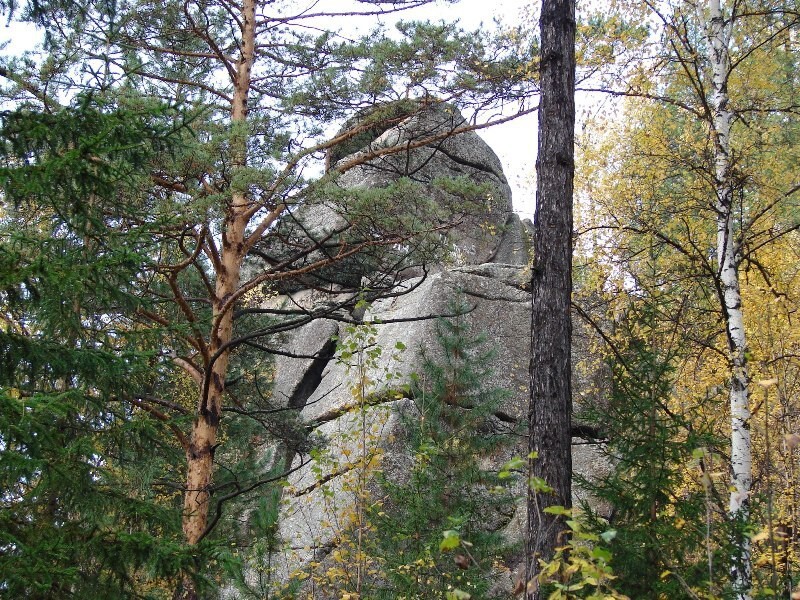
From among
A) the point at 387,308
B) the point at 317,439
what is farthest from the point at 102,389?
the point at 387,308

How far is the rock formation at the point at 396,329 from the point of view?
407 inches

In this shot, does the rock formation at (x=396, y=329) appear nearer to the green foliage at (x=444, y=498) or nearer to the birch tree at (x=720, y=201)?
the green foliage at (x=444, y=498)

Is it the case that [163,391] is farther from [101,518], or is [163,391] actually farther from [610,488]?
[610,488]

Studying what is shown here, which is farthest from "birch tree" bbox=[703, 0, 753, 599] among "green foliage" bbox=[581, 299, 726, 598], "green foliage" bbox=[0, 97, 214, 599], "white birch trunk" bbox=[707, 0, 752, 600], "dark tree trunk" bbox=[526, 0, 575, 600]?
"green foliage" bbox=[0, 97, 214, 599]

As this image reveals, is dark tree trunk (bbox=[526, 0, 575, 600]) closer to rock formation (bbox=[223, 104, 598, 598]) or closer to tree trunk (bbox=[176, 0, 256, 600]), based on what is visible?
rock formation (bbox=[223, 104, 598, 598])

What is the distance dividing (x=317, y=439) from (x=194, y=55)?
17.3ft

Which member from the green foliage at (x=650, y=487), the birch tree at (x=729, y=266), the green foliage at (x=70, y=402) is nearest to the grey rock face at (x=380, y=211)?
the birch tree at (x=729, y=266)

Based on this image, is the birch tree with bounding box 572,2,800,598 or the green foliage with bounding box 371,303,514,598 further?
the green foliage with bounding box 371,303,514,598

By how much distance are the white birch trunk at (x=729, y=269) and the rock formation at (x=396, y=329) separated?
299 centimetres

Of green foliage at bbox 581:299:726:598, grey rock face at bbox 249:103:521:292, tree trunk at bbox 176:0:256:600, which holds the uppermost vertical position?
grey rock face at bbox 249:103:521:292

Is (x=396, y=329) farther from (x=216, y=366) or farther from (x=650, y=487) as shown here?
(x=650, y=487)

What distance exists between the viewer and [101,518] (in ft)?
18.7

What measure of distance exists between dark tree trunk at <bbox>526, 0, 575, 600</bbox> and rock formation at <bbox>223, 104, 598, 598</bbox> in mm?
1550

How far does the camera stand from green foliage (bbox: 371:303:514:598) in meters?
7.80
